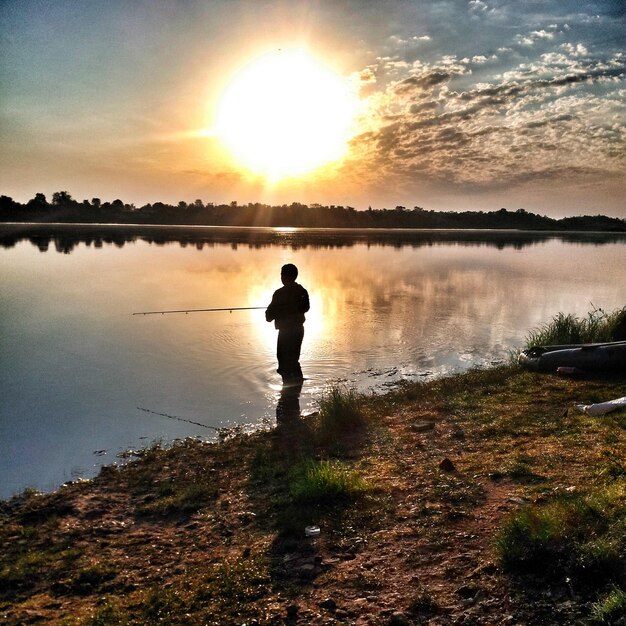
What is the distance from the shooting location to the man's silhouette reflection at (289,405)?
9.99 meters

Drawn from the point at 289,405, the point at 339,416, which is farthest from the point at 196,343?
the point at 339,416

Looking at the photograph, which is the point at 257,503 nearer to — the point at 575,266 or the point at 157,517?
the point at 157,517

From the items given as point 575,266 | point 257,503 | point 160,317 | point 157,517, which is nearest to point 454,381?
point 257,503

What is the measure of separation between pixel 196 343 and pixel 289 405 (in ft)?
20.5

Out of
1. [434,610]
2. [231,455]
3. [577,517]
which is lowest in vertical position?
[231,455]

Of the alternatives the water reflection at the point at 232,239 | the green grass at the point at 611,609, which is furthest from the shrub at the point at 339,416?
the water reflection at the point at 232,239

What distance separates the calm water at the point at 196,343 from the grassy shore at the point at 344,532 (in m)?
1.74

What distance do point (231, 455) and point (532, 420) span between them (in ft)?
16.8

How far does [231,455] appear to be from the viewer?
26.8 ft

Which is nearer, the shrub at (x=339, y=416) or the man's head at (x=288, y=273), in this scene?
the shrub at (x=339, y=416)

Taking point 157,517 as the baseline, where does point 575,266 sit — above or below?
above

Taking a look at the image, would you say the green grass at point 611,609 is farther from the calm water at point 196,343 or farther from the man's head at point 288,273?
the man's head at point 288,273

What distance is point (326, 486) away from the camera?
19.6ft

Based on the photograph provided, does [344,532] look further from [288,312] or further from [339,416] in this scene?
[288,312]
